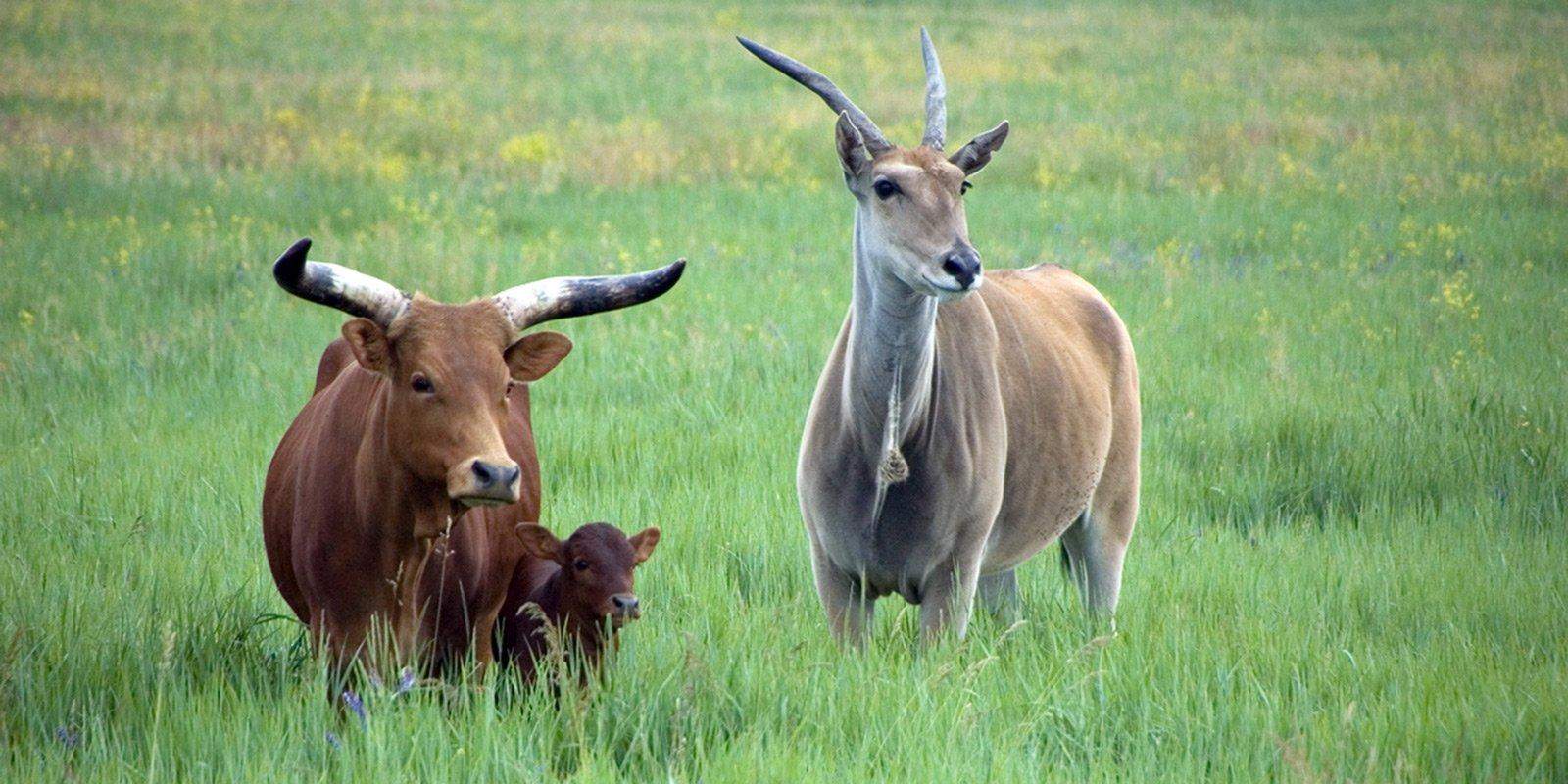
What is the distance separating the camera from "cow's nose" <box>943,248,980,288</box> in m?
4.68

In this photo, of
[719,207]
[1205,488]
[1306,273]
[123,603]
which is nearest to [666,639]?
[123,603]

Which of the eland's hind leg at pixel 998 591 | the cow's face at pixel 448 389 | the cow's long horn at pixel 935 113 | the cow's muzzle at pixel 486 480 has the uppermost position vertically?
the cow's long horn at pixel 935 113

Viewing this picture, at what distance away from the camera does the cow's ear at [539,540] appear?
499cm

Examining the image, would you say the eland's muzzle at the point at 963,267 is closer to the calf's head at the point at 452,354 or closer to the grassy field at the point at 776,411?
the calf's head at the point at 452,354

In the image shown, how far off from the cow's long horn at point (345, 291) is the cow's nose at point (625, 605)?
1137 millimetres

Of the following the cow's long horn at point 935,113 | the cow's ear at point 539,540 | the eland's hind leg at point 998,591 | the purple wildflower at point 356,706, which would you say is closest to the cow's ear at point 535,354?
the cow's ear at point 539,540

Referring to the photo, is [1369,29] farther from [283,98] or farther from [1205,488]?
[1205,488]

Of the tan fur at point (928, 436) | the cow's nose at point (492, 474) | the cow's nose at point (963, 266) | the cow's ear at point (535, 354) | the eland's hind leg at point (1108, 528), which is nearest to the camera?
the cow's nose at point (492, 474)

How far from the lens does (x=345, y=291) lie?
427 centimetres

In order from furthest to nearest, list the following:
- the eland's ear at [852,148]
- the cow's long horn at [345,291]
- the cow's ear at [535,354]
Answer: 1. the eland's ear at [852,148]
2. the cow's ear at [535,354]
3. the cow's long horn at [345,291]

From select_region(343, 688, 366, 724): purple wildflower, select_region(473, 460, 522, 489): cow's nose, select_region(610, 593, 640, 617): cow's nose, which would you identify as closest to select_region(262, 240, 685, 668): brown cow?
select_region(473, 460, 522, 489): cow's nose

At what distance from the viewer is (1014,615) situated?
6.04 metres

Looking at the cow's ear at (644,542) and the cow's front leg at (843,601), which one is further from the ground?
the cow's ear at (644,542)

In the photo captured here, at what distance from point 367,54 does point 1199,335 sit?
2143 cm
